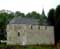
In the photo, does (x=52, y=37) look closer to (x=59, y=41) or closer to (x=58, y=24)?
(x=59, y=41)

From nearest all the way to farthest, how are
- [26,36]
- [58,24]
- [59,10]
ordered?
[26,36] < [58,24] < [59,10]

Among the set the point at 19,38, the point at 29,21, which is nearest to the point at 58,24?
the point at 29,21

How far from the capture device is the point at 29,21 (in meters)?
32.0

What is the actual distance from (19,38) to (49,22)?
295 inches

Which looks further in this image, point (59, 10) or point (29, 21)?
point (59, 10)

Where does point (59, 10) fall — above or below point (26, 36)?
above

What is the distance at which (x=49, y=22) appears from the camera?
3600 centimetres

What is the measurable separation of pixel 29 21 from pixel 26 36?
2.62 meters

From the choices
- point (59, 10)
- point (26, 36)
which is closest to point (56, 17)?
point (59, 10)

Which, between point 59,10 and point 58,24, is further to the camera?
point 59,10

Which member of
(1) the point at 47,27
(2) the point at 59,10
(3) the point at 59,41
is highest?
(2) the point at 59,10

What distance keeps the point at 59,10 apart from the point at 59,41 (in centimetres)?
682

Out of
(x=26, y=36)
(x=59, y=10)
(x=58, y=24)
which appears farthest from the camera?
(x=59, y=10)

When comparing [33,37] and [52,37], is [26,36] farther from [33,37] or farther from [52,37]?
[52,37]
